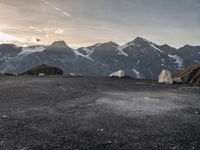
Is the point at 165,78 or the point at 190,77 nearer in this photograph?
the point at 165,78

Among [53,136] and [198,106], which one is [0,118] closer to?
[53,136]

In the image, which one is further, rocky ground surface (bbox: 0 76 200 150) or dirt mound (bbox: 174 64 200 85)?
dirt mound (bbox: 174 64 200 85)

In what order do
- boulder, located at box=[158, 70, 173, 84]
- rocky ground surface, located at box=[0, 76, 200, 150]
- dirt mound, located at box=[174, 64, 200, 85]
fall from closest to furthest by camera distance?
1. rocky ground surface, located at box=[0, 76, 200, 150]
2. boulder, located at box=[158, 70, 173, 84]
3. dirt mound, located at box=[174, 64, 200, 85]

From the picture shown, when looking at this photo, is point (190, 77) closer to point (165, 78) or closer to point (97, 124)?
point (165, 78)

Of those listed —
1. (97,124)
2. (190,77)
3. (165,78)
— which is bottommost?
(97,124)

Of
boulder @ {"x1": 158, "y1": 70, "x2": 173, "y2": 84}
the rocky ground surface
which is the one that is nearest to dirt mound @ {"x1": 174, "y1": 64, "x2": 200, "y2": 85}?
boulder @ {"x1": 158, "y1": 70, "x2": 173, "y2": 84}

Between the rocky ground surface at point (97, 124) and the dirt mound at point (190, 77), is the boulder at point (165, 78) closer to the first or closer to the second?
the dirt mound at point (190, 77)

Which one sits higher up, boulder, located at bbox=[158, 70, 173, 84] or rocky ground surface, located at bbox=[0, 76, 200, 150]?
boulder, located at bbox=[158, 70, 173, 84]

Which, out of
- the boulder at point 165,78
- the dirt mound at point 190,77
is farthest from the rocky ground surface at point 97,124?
the dirt mound at point 190,77

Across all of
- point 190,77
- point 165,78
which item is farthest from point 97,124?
point 190,77

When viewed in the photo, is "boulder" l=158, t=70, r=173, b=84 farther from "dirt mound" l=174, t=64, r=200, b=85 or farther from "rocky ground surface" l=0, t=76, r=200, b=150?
"rocky ground surface" l=0, t=76, r=200, b=150

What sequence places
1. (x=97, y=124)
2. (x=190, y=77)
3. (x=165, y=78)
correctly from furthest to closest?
(x=190, y=77), (x=165, y=78), (x=97, y=124)

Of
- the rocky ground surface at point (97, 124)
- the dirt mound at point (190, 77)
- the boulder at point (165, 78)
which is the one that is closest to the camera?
the rocky ground surface at point (97, 124)

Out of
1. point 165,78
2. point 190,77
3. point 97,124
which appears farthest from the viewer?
point 190,77
